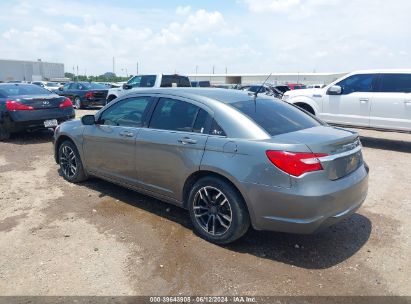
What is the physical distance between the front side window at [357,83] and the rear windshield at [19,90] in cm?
791

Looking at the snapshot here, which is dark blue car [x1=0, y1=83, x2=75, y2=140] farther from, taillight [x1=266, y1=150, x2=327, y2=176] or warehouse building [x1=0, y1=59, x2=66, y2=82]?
warehouse building [x1=0, y1=59, x2=66, y2=82]

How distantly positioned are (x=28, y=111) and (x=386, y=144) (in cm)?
915

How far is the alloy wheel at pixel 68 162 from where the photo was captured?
222 inches

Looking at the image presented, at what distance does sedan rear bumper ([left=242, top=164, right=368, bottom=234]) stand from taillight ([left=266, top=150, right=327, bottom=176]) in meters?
0.13

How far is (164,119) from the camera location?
4246mm

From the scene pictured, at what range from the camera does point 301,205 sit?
3.17m

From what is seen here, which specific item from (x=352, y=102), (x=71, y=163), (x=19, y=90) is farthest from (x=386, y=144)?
(x=19, y=90)

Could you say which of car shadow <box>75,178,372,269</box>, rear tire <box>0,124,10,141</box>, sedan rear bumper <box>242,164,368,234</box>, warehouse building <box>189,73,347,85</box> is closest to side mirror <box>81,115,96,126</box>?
car shadow <box>75,178,372,269</box>

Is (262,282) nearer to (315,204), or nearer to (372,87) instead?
(315,204)

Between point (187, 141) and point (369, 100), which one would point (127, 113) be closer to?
point (187, 141)

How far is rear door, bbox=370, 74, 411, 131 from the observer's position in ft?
28.1

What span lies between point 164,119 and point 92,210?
159cm

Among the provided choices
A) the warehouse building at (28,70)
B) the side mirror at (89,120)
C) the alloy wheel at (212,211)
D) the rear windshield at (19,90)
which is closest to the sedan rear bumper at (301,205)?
the alloy wheel at (212,211)

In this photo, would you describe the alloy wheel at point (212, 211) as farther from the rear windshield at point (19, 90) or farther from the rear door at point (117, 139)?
the rear windshield at point (19, 90)
